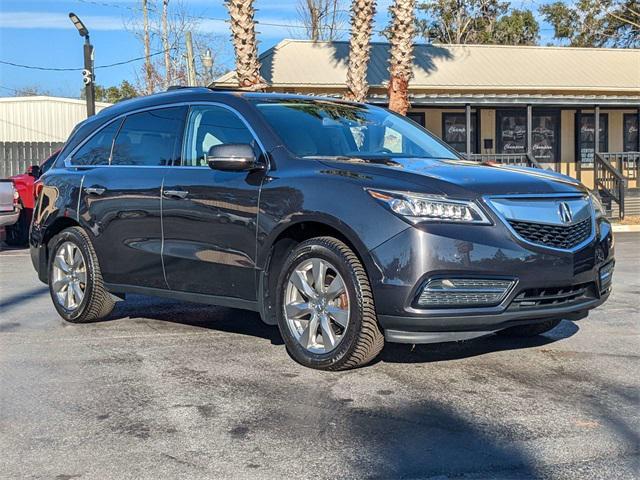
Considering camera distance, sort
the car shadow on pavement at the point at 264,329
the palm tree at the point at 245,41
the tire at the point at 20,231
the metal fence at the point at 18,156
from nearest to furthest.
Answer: the car shadow on pavement at the point at 264,329 < the tire at the point at 20,231 < the palm tree at the point at 245,41 < the metal fence at the point at 18,156

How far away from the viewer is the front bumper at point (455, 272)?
467 cm

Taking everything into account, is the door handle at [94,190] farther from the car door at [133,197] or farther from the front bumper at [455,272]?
the front bumper at [455,272]

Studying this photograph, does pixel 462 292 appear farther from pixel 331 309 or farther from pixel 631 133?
pixel 631 133

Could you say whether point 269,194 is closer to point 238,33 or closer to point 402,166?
point 402,166

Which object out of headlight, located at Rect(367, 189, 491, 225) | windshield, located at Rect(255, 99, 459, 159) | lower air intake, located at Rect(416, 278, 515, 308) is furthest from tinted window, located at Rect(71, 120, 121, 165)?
lower air intake, located at Rect(416, 278, 515, 308)

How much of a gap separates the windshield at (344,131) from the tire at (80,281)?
2.02 m

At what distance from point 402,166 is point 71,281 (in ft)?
10.9

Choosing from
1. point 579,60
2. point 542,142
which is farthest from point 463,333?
point 579,60

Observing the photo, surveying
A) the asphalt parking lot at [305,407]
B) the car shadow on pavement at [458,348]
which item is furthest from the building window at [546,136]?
the car shadow on pavement at [458,348]

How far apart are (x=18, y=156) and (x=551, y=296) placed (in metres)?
23.9

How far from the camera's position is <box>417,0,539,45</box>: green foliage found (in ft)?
154

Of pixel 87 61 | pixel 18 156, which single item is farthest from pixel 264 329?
pixel 18 156

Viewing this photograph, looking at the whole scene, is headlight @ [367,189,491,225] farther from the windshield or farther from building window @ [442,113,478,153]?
building window @ [442,113,478,153]

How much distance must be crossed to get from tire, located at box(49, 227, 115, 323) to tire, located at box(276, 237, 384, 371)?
2.12 m
